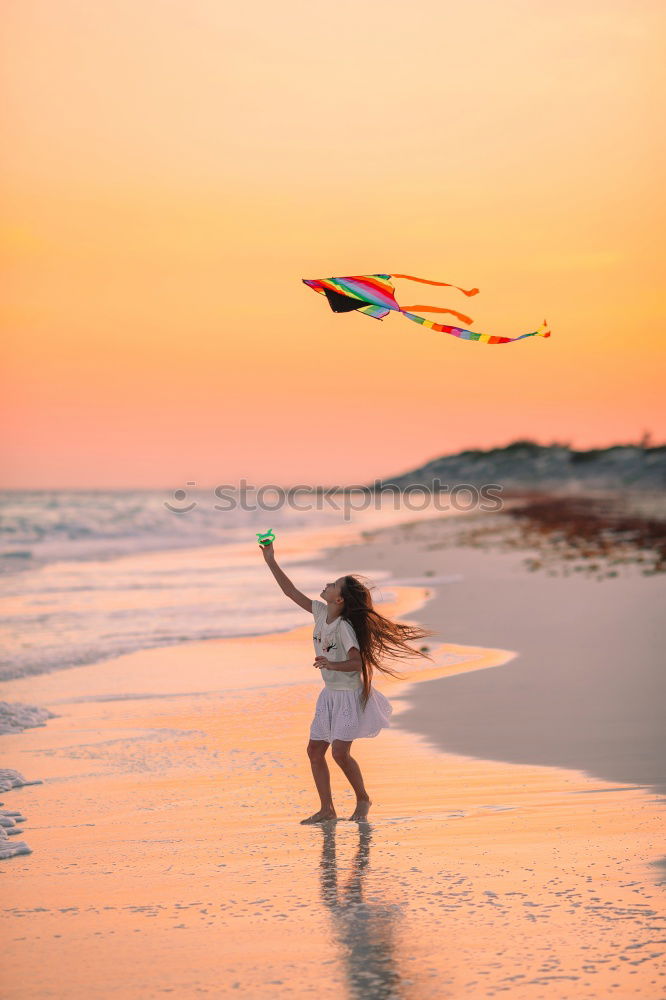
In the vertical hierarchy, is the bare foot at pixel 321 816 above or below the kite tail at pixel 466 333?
below

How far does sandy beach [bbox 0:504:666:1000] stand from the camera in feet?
13.6

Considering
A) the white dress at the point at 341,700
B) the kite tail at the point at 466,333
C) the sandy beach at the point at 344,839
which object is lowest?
the sandy beach at the point at 344,839

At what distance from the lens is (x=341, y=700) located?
6.44 m

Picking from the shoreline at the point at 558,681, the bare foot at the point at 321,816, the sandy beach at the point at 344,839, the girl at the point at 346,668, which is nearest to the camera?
the sandy beach at the point at 344,839

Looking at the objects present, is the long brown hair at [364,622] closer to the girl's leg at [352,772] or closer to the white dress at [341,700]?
the white dress at [341,700]

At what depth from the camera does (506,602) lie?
15.7 metres

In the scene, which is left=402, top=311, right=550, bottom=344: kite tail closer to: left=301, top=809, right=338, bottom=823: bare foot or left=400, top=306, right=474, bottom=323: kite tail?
left=400, top=306, right=474, bottom=323: kite tail

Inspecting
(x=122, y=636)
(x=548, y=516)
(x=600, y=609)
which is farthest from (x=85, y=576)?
(x=548, y=516)

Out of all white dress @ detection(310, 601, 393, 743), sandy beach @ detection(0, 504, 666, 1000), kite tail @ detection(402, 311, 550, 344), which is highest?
kite tail @ detection(402, 311, 550, 344)

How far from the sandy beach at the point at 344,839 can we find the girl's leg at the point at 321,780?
188 mm

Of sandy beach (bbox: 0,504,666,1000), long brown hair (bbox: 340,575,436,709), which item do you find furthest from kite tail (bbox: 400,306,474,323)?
sandy beach (bbox: 0,504,666,1000)

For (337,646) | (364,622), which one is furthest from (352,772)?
(364,622)

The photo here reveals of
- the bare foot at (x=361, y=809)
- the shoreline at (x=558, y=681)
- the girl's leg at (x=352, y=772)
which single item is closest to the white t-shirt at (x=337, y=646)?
the girl's leg at (x=352, y=772)

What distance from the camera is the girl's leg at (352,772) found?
6.20 meters
